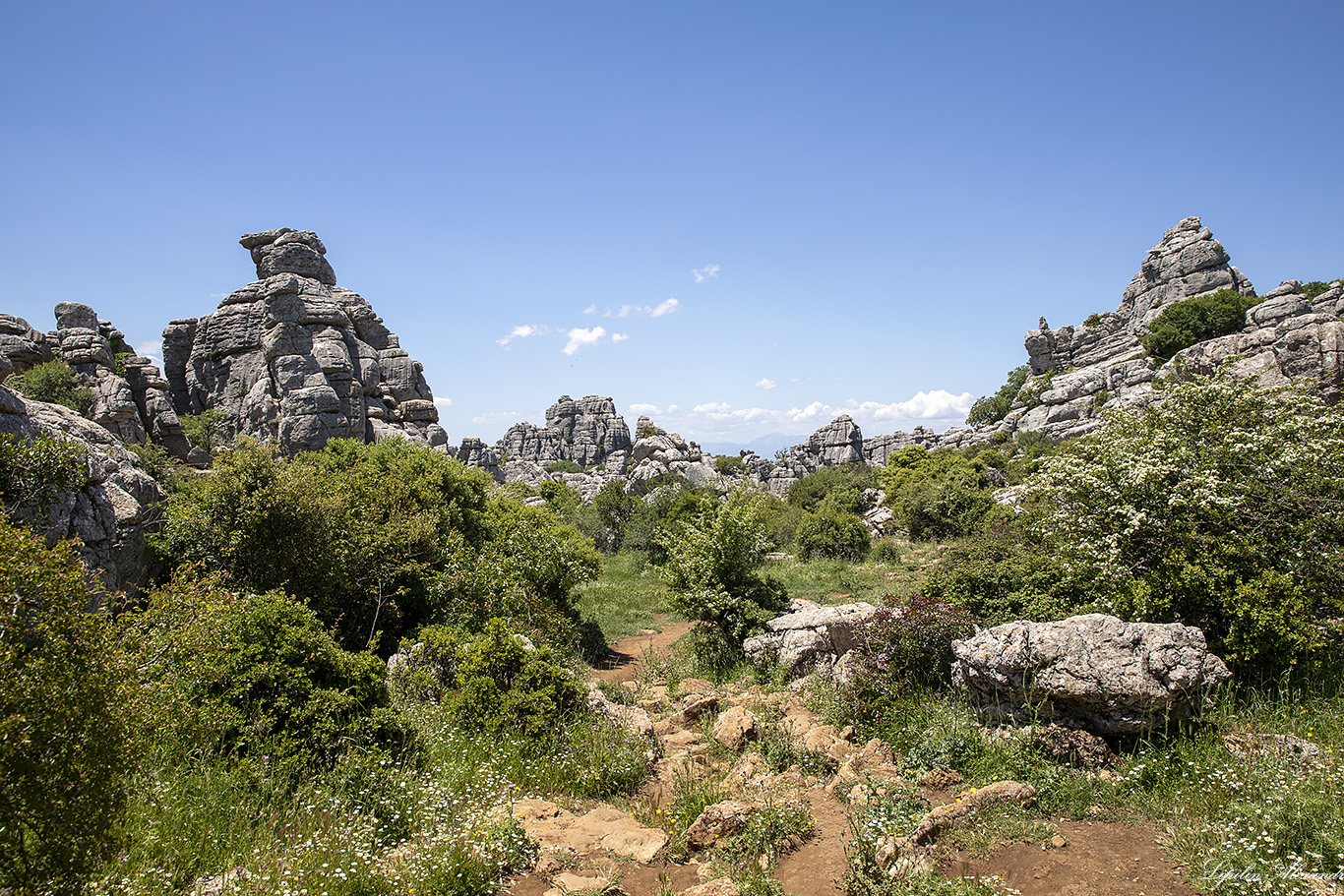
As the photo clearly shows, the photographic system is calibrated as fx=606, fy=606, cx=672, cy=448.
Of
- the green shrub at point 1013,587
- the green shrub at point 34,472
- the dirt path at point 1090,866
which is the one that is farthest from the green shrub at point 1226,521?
the green shrub at point 34,472

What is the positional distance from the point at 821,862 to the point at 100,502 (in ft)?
40.9

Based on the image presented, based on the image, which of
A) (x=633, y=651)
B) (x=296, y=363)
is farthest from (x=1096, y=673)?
(x=296, y=363)

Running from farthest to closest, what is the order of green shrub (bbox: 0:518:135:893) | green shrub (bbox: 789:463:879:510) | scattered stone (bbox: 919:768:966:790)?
green shrub (bbox: 789:463:879:510)
scattered stone (bbox: 919:768:966:790)
green shrub (bbox: 0:518:135:893)

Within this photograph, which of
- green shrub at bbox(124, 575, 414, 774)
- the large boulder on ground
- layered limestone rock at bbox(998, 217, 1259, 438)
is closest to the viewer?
green shrub at bbox(124, 575, 414, 774)

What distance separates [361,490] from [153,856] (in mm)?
11683

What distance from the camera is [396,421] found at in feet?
158

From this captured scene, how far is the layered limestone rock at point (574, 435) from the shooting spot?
11719cm

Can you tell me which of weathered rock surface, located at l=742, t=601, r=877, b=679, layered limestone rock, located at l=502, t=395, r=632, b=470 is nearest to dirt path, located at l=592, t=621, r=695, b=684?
weathered rock surface, located at l=742, t=601, r=877, b=679

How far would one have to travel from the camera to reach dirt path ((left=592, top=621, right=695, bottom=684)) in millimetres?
14652

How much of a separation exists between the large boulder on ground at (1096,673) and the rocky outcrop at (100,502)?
1242 centimetres

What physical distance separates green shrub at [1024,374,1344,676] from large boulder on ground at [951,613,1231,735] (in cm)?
121

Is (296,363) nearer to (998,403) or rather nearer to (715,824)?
(715,824)

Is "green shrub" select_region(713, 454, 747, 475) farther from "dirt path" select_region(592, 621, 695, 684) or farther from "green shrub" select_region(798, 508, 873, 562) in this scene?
"dirt path" select_region(592, 621, 695, 684)

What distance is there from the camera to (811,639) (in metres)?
12.1
